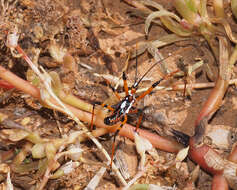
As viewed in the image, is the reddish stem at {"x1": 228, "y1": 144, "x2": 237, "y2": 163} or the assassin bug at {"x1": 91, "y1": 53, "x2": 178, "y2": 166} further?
the assassin bug at {"x1": 91, "y1": 53, "x2": 178, "y2": 166}

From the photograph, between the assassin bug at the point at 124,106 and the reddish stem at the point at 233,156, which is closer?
the reddish stem at the point at 233,156

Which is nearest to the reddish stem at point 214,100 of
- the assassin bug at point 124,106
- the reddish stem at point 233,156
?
the reddish stem at point 233,156

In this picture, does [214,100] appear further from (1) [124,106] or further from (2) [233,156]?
(1) [124,106]

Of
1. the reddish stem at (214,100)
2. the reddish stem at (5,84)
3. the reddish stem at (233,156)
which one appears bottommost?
the reddish stem at (233,156)

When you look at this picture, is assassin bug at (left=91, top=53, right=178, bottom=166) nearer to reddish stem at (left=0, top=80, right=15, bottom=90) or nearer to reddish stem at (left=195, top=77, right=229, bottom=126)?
reddish stem at (left=195, top=77, right=229, bottom=126)

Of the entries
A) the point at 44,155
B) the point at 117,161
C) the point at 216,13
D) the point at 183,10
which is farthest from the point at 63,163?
the point at 216,13

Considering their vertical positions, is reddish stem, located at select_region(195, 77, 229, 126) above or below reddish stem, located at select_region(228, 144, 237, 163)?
above

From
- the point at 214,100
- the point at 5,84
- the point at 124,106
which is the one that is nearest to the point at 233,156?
the point at 214,100

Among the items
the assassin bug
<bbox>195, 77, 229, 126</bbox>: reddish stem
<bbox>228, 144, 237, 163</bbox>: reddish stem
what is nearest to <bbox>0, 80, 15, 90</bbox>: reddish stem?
the assassin bug

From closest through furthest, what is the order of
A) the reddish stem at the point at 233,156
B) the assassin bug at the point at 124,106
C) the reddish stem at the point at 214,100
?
the reddish stem at the point at 233,156 → the assassin bug at the point at 124,106 → the reddish stem at the point at 214,100

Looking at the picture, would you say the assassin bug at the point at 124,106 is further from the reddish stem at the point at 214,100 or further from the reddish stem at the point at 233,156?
the reddish stem at the point at 233,156

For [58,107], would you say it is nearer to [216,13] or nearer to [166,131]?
[166,131]
